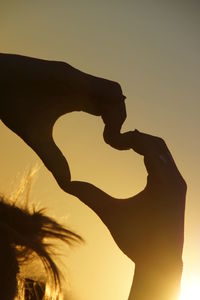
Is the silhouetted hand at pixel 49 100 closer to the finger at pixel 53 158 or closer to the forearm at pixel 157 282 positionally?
the finger at pixel 53 158

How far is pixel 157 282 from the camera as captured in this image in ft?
1.90

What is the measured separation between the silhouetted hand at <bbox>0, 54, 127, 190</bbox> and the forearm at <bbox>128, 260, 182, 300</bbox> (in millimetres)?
200

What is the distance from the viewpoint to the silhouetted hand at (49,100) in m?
0.72

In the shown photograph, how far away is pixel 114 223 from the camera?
67 centimetres

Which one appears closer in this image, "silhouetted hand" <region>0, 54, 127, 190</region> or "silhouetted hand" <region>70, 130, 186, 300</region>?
"silhouetted hand" <region>70, 130, 186, 300</region>

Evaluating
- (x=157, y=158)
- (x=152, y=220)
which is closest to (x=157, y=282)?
(x=152, y=220)

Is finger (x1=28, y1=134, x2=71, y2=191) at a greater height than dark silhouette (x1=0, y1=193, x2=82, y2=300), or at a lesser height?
greater

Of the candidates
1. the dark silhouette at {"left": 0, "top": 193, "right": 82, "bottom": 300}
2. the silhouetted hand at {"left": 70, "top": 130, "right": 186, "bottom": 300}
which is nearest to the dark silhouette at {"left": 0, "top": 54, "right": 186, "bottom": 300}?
the silhouetted hand at {"left": 70, "top": 130, "right": 186, "bottom": 300}

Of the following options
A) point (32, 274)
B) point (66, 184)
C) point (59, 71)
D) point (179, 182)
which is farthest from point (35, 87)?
point (32, 274)

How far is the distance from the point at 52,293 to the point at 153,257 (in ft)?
0.79

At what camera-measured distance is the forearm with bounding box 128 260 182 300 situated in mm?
562

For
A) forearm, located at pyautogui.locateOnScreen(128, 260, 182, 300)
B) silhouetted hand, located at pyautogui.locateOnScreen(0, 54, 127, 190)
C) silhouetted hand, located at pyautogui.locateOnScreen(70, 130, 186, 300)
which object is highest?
silhouetted hand, located at pyautogui.locateOnScreen(0, 54, 127, 190)

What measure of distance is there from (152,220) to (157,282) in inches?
3.8

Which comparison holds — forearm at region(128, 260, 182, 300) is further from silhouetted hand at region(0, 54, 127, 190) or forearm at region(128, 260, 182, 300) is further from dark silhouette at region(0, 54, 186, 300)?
silhouetted hand at region(0, 54, 127, 190)
